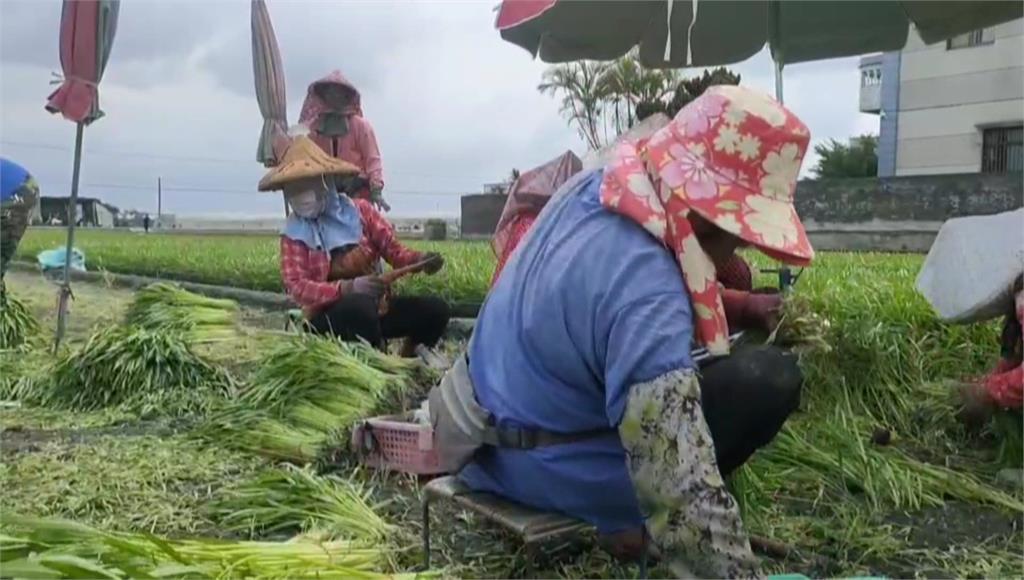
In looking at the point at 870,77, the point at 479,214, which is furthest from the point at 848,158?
the point at 479,214

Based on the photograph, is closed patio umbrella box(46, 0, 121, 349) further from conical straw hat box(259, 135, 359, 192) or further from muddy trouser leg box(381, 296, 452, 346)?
muddy trouser leg box(381, 296, 452, 346)

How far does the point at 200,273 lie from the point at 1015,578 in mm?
10708

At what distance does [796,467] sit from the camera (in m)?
3.22

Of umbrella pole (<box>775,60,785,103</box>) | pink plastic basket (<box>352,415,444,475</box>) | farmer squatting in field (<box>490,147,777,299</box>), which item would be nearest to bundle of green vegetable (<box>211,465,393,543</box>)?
pink plastic basket (<box>352,415,444,475</box>)

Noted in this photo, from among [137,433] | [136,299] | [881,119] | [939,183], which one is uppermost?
[881,119]

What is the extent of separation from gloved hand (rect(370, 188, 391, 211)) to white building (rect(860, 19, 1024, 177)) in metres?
16.3

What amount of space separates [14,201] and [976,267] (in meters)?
5.04

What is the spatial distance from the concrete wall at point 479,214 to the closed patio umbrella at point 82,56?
11503mm

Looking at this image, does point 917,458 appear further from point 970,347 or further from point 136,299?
point 136,299

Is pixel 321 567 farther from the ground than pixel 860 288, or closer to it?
closer to it

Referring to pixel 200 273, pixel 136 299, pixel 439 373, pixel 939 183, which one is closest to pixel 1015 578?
pixel 439 373

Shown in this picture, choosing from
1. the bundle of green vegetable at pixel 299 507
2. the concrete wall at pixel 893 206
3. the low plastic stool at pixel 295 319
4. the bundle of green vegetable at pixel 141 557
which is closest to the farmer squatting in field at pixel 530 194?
the low plastic stool at pixel 295 319

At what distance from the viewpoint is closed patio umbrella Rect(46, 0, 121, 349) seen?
5.99m

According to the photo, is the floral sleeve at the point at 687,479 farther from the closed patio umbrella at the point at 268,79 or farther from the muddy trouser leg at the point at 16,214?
the closed patio umbrella at the point at 268,79
